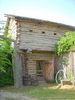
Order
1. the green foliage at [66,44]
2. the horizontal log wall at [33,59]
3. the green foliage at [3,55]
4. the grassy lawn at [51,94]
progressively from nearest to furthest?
the grassy lawn at [51,94]
the green foliage at [3,55]
the green foliage at [66,44]
the horizontal log wall at [33,59]

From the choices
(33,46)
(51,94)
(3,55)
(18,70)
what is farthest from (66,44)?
(51,94)

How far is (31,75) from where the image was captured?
17719 mm

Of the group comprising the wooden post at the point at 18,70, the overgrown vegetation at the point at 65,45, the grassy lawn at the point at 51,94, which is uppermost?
the overgrown vegetation at the point at 65,45

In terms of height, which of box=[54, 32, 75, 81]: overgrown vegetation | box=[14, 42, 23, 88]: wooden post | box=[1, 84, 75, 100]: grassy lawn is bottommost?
box=[1, 84, 75, 100]: grassy lawn

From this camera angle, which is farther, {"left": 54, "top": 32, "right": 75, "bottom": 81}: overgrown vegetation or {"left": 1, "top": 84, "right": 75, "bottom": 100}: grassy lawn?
{"left": 54, "top": 32, "right": 75, "bottom": 81}: overgrown vegetation

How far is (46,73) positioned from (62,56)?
277cm

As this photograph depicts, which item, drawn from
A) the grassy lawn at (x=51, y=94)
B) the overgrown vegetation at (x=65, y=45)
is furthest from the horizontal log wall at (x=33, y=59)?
the grassy lawn at (x=51, y=94)

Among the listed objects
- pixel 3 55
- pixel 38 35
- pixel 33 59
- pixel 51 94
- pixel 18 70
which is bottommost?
pixel 51 94

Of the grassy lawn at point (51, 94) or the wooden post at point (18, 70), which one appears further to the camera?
the wooden post at point (18, 70)

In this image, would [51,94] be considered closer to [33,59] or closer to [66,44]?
[66,44]

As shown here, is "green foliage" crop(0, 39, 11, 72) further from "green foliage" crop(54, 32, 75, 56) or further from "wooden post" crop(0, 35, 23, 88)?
"green foliage" crop(54, 32, 75, 56)

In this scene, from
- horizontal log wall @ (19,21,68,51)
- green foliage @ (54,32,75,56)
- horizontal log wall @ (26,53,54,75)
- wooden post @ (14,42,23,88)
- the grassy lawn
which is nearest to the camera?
the grassy lawn

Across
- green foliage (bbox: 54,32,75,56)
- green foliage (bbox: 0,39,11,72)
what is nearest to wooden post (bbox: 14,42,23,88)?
green foliage (bbox: 0,39,11,72)

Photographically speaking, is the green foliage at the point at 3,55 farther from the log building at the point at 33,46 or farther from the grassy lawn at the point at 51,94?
the grassy lawn at the point at 51,94
